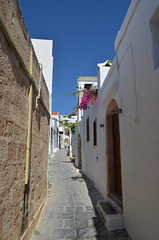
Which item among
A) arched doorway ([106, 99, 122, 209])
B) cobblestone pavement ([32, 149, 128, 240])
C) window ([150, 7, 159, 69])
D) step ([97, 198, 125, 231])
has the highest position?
window ([150, 7, 159, 69])

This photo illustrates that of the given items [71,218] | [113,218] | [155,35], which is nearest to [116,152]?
[113,218]

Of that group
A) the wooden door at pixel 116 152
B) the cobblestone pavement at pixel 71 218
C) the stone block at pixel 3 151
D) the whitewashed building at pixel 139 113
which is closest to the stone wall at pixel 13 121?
the stone block at pixel 3 151

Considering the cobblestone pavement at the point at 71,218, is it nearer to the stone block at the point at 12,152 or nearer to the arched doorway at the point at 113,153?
the arched doorway at the point at 113,153

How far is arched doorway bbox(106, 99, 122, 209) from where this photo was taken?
4.59 metres

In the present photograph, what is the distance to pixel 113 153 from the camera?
16.1ft

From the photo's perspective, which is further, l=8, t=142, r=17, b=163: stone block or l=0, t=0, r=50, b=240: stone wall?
l=8, t=142, r=17, b=163: stone block

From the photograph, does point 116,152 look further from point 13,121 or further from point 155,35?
point 13,121

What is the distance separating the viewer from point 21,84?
247cm

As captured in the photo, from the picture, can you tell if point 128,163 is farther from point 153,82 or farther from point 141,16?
point 141,16

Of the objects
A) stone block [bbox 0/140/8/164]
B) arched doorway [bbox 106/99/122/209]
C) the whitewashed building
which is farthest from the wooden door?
stone block [bbox 0/140/8/164]

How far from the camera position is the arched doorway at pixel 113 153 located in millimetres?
4594

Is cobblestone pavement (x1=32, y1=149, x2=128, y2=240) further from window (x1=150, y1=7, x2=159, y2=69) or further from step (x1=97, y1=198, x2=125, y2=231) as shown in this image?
window (x1=150, y1=7, x2=159, y2=69)

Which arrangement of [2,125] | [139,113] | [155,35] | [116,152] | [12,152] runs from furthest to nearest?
1. [116,152]
2. [139,113]
3. [155,35]
4. [12,152]
5. [2,125]

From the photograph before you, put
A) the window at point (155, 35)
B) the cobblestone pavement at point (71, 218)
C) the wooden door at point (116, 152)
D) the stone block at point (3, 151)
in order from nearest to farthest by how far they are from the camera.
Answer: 1. the stone block at point (3, 151)
2. the window at point (155, 35)
3. the cobblestone pavement at point (71, 218)
4. the wooden door at point (116, 152)
